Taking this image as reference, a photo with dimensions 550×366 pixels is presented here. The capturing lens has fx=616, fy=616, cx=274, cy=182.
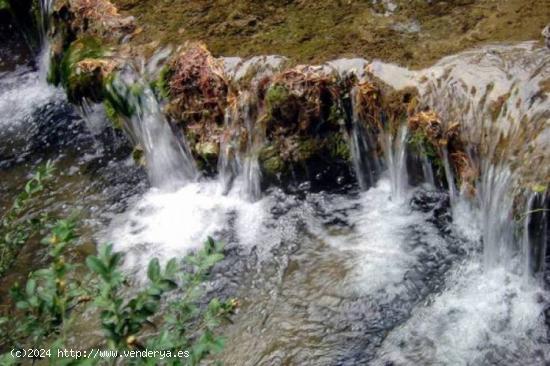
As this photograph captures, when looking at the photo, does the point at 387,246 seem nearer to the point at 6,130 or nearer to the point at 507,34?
the point at 507,34

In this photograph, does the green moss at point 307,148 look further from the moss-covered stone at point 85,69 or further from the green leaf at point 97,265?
the green leaf at point 97,265

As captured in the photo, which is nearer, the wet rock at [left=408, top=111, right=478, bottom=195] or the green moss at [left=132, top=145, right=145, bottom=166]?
the wet rock at [left=408, top=111, right=478, bottom=195]

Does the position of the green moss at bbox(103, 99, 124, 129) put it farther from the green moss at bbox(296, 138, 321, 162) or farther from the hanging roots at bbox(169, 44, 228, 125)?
the green moss at bbox(296, 138, 321, 162)

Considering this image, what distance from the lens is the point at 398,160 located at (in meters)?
4.86

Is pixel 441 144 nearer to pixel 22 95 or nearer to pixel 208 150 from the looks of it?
pixel 208 150

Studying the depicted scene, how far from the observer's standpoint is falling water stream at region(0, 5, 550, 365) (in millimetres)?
3996

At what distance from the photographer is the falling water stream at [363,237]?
13.1ft

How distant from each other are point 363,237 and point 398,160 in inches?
26.6

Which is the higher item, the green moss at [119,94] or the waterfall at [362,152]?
the green moss at [119,94]

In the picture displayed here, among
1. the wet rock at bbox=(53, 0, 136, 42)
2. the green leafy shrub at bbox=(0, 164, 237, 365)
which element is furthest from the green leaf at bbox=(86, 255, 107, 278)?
the wet rock at bbox=(53, 0, 136, 42)

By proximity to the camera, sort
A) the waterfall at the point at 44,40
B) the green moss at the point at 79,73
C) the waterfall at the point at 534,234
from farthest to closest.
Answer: the waterfall at the point at 44,40
the green moss at the point at 79,73
the waterfall at the point at 534,234

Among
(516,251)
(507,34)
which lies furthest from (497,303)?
(507,34)

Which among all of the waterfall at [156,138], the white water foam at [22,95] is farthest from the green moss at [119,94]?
the white water foam at [22,95]

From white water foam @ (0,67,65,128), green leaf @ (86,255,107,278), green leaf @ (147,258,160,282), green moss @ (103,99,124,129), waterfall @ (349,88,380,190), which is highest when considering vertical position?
green leaf @ (86,255,107,278)
